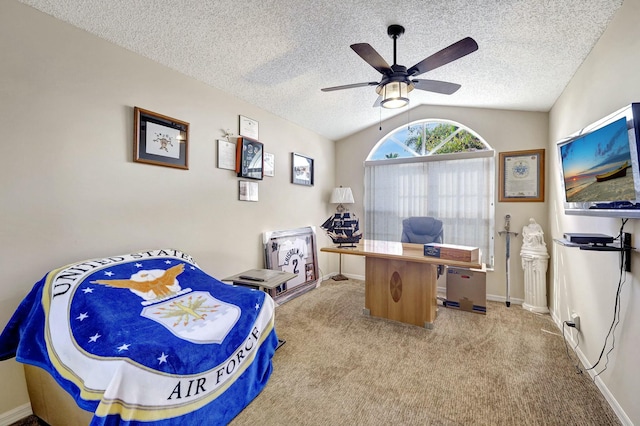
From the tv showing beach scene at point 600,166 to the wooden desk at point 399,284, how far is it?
124 centimetres

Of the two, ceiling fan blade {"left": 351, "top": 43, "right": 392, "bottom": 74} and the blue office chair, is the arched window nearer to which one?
the blue office chair

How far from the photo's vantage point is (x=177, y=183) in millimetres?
2553

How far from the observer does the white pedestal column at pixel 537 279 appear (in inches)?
128

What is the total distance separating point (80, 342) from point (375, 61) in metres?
2.35

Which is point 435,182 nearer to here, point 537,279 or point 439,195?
point 439,195

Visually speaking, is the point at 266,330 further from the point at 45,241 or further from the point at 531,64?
the point at 531,64

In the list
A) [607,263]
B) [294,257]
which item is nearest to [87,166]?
[294,257]

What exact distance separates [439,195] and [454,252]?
1931mm

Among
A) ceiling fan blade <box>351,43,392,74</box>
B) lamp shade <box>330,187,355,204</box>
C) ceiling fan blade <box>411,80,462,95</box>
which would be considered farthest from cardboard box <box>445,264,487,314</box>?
ceiling fan blade <box>351,43,392,74</box>

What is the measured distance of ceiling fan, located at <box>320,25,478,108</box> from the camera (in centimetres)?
175

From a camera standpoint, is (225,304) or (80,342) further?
(225,304)

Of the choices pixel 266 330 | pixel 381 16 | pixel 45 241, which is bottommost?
pixel 266 330

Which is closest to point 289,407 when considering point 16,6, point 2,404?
point 2,404

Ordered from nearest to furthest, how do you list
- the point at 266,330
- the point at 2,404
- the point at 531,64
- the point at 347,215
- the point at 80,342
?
1. the point at 80,342
2. the point at 2,404
3. the point at 266,330
4. the point at 531,64
5. the point at 347,215
